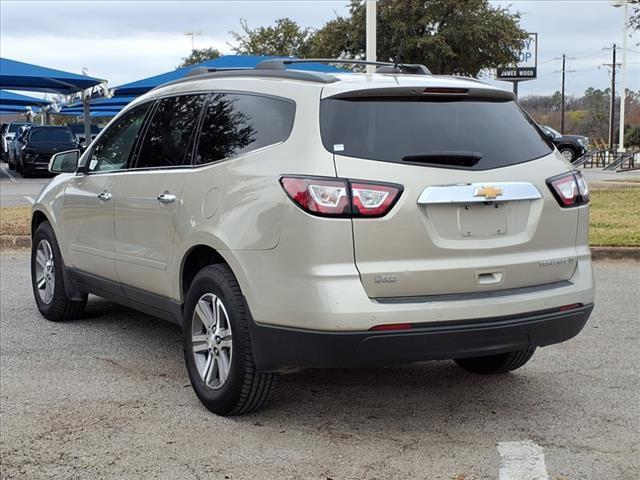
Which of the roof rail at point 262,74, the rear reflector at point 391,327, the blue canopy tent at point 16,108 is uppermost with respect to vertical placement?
the blue canopy tent at point 16,108

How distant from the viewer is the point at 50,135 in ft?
95.1

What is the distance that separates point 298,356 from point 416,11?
33.8 m

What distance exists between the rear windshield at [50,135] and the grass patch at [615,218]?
1850 centimetres

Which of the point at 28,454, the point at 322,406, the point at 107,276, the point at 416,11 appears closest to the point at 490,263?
the point at 322,406

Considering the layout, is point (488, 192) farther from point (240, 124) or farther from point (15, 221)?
point (15, 221)

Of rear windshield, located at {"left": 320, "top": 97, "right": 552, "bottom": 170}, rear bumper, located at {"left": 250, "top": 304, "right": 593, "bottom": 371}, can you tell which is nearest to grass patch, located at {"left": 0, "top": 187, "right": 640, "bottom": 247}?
rear windshield, located at {"left": 320, "top": 97, "right": 552, "bottom": 170}

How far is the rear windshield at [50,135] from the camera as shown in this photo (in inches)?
1127

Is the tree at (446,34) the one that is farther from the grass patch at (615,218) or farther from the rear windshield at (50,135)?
the grass patch at (615,218)

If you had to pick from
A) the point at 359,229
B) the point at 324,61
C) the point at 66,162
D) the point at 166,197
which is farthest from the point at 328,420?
the point at 66,162

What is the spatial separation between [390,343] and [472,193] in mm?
805

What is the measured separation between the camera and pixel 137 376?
210 inches

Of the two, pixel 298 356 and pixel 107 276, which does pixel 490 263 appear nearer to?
pixel 298 356

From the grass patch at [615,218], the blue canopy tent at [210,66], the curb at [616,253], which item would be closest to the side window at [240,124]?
the curb at [616,253]

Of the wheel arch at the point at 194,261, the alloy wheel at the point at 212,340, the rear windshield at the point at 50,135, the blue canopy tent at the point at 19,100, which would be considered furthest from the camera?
the blue canopy tent at the point at 19,100
